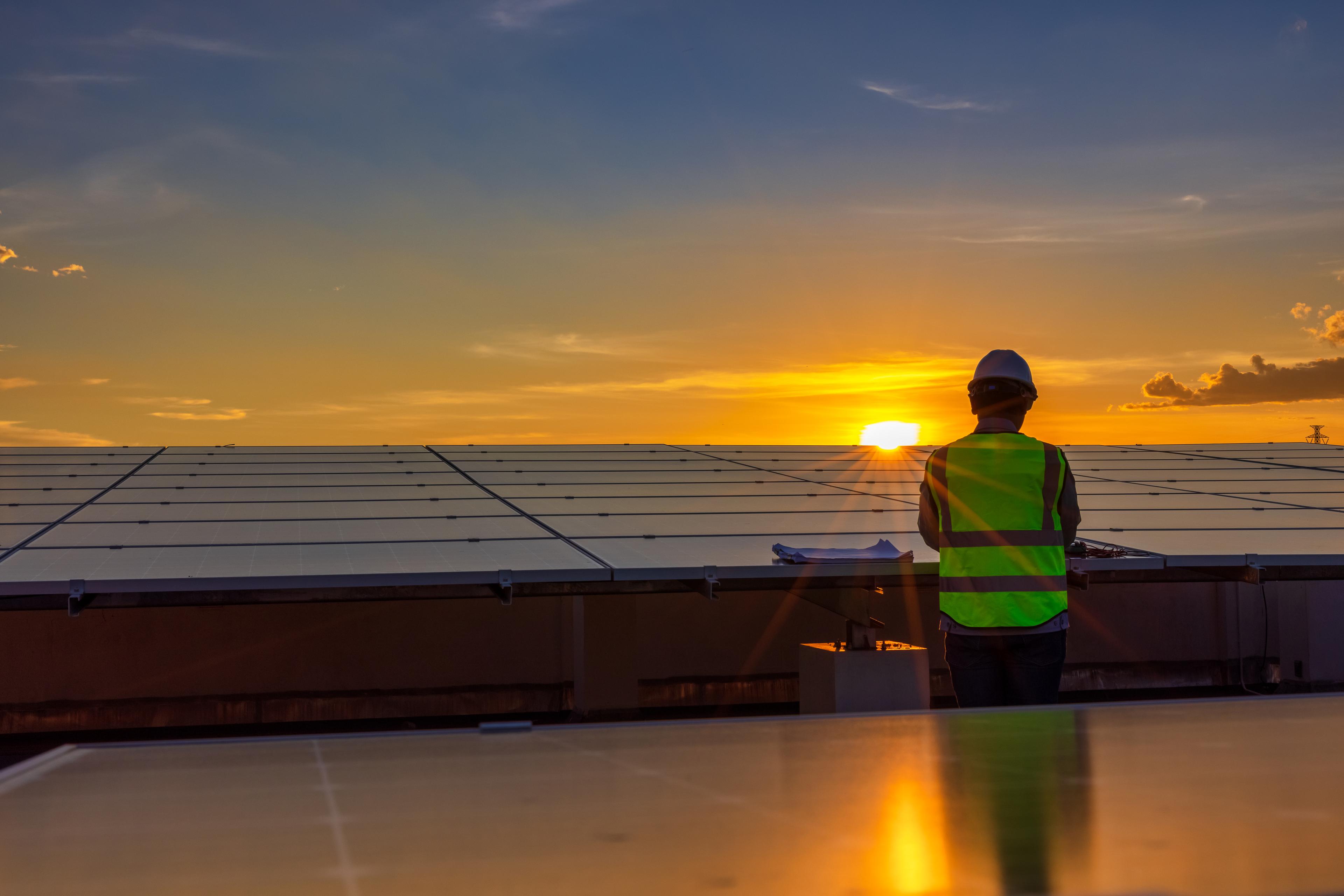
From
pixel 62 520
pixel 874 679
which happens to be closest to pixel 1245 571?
pixel 874 679

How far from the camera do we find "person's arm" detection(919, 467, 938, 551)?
5.99m

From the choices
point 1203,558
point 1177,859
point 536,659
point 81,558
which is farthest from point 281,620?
point 1177,859

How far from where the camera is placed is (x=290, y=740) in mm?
3906

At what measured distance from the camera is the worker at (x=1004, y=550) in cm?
573

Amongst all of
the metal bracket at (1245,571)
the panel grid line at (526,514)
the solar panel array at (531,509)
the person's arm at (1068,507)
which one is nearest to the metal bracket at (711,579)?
the solar panel array at (531,509)

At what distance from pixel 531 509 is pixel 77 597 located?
16.4 feet

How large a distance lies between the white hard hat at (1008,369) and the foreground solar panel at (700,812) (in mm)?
2176

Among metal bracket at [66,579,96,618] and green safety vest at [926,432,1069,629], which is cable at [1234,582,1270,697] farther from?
metal bracket at [66,579,96,618]

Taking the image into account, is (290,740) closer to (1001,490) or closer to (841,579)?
(1001,490)

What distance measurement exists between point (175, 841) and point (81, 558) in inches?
270

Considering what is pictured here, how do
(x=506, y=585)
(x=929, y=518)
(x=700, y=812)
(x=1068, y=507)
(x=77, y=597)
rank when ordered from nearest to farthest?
(x=700, y=812) → (x=1068, y=507) → (x=929, y=518) → (x=77, y=597) → (x=506, y=585)

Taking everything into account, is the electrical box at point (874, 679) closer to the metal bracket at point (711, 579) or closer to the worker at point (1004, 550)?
the metal bracket at point (711, 579)

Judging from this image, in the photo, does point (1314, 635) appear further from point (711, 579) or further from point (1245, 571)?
point (711, 579)

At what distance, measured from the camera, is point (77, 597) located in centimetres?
763
